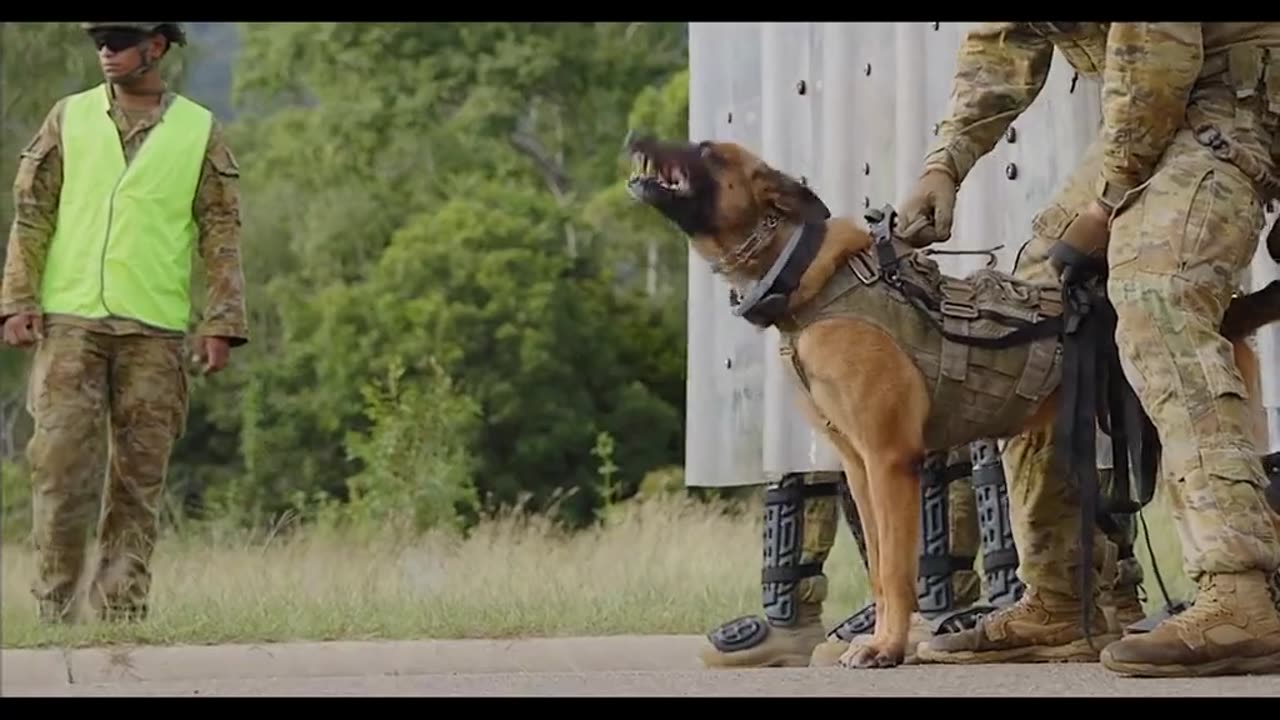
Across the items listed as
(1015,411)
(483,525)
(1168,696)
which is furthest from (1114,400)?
(483,525)

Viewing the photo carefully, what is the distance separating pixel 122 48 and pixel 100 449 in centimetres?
132

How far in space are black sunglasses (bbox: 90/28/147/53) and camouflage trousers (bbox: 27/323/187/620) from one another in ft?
3.05

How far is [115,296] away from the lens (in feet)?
20.5

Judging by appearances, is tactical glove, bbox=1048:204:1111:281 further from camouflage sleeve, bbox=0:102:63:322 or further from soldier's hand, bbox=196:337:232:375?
camouflage sleeve, bbox=0:102:63:322

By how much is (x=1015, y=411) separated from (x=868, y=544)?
1.49 ft

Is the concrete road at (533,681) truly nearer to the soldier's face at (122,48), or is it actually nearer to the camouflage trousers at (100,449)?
the camouflage trousers at (100,449)

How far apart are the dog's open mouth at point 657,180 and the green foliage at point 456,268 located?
1370 cm

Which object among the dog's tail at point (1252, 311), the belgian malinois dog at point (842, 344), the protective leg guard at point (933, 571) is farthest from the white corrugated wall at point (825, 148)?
the belgian malinois dog at point (842, 344)

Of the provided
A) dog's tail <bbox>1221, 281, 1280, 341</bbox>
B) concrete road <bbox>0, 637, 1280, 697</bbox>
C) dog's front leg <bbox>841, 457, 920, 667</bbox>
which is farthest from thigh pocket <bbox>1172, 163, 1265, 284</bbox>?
concrete road <bbox>0, 637, 1280, 697</bbox>

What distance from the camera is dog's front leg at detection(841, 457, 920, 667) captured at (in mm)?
4219

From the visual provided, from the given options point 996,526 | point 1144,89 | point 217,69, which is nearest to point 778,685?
point 1144,89

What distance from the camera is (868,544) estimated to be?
14.5 ft

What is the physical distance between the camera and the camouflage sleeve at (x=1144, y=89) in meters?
4.11
